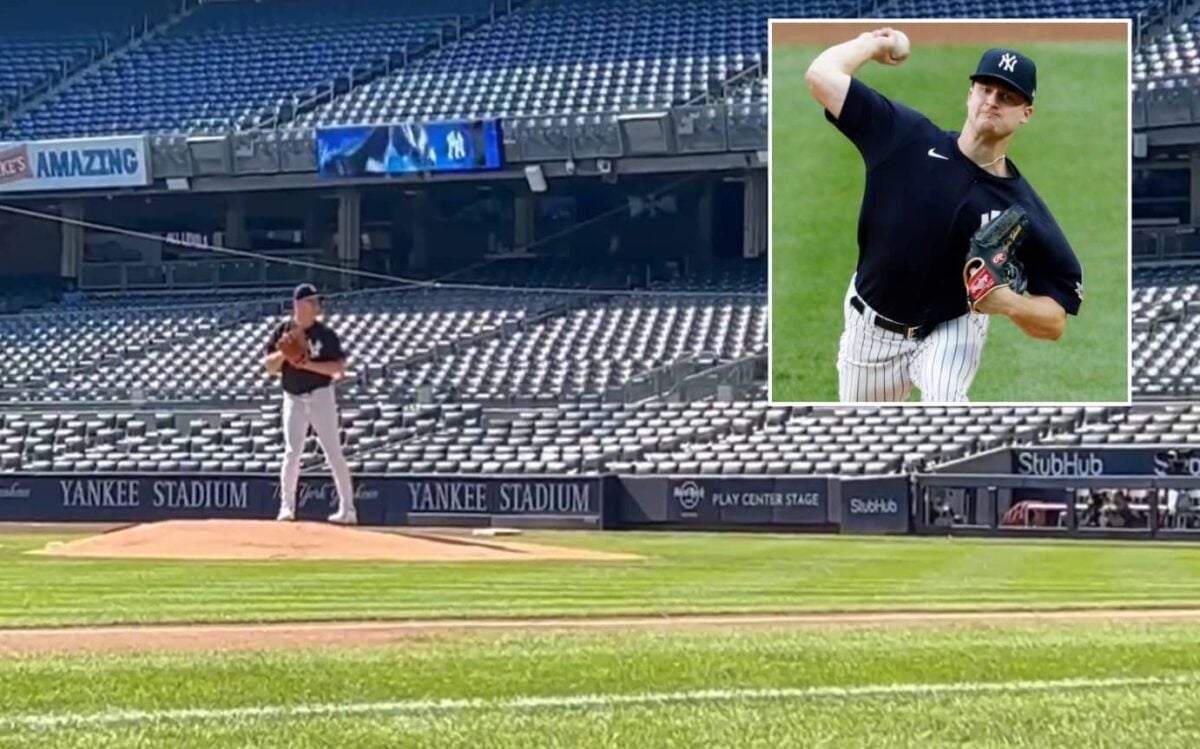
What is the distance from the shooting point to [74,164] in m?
34.2

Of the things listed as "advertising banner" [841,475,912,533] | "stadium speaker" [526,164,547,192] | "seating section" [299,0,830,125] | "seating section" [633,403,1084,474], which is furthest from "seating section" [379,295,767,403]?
"advertising banner" [841,475,912,533]

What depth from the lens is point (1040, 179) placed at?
1251 cm

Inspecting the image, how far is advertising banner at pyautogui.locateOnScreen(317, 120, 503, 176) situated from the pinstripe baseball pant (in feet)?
64.9

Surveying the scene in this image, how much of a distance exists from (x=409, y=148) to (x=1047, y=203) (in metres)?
20.2

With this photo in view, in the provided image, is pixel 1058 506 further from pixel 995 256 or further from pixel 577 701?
pixel 577 701

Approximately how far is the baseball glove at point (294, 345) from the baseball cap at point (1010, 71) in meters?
5.49

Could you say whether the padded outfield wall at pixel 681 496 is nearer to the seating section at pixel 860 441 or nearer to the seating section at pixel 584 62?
the seating section at pixel 860 441

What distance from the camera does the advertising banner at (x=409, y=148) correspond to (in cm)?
3128

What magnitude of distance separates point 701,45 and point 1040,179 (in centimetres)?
2034

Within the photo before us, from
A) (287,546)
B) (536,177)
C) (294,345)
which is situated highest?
(536,177)

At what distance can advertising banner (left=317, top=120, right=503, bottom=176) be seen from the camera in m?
31.3

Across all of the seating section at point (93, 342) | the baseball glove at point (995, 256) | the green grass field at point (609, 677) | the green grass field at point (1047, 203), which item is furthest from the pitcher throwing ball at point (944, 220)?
the seating section at point (93, 342)

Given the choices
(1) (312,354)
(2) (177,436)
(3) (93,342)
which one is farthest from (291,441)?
(3) (93,342)

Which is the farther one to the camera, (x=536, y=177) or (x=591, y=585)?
(x=536, y=177)
